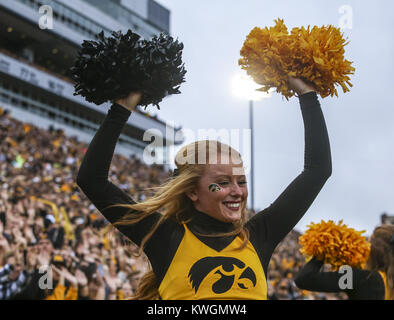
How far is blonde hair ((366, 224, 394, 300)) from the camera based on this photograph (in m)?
3.25

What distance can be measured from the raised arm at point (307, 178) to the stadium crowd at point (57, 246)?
1.90 feet

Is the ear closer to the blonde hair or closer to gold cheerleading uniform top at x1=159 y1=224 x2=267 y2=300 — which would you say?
gold cheerleading uniform top at x1=159 y1=224 x2=267 y2=300

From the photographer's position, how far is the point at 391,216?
2791cm

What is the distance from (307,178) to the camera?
1979 mm

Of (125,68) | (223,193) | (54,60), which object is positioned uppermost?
(54,60)

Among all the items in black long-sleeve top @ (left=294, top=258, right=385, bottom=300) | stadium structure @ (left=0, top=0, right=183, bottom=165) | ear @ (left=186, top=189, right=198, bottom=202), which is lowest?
black long-sleeve top @ (left=294, top=258, right=385, bottom=300)

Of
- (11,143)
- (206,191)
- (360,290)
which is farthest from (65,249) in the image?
(11,143)

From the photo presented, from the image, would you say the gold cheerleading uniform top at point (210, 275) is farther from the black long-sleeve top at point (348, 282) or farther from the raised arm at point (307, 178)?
the black long-sleeve top at point (348, 282)

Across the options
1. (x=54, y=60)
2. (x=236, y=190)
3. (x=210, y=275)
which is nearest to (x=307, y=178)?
(x=236, y=190)

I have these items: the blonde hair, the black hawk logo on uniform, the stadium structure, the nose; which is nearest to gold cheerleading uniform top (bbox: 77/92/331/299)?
the black hawk logo on uniform

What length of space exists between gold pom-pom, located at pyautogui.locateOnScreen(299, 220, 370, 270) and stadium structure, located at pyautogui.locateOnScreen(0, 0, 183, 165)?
855 inches

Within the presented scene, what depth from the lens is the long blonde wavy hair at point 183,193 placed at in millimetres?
1973

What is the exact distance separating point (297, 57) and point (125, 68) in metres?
0.65

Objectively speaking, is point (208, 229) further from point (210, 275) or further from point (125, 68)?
point (125, 68)
